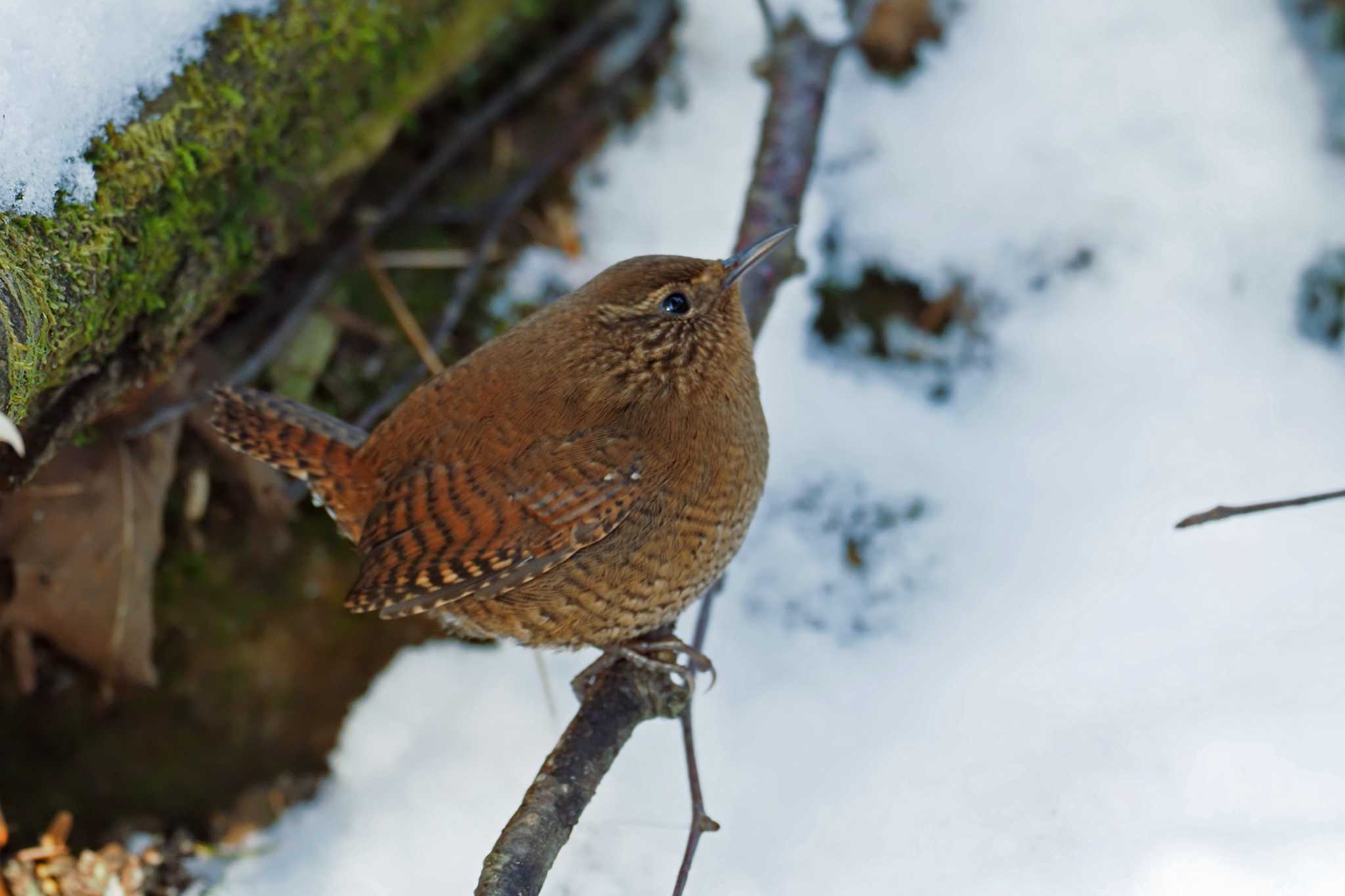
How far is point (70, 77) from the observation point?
216 cm

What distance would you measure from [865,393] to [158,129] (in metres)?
1.83

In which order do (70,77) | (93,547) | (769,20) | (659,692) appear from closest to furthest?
1. (70,77)
2. (659,692)
3. (93,547)
4. (769,20)

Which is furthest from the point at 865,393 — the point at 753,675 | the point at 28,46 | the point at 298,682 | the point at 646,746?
the point at 28,46

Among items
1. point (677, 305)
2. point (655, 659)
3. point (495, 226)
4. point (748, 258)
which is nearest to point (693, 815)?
point (655, 659)

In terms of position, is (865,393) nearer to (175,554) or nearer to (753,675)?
(753,675)

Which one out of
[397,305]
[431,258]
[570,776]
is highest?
[431,258]


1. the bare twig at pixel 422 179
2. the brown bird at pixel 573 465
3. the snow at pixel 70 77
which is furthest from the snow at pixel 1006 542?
the snow at pixel 70 77

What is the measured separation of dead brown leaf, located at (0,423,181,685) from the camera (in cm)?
272

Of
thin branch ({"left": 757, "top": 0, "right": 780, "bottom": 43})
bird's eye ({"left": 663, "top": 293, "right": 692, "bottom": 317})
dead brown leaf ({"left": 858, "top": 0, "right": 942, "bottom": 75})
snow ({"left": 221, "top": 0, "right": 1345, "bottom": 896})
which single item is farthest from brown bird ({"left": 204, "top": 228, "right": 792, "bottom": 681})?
dead brown leaf ({"left": 858, "top": 0, "right": 942, "bottom": 75})

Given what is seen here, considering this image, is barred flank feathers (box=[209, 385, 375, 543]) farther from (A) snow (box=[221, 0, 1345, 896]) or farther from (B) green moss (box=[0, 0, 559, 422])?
(A) snow (box=[221, 0, 1345, 896])

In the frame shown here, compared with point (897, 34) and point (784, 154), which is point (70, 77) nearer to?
point (784, 154)

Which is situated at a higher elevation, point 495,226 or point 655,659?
point 495,226

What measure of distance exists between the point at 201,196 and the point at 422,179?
40.5 inches

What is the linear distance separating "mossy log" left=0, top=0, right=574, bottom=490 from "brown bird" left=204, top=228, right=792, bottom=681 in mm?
285
